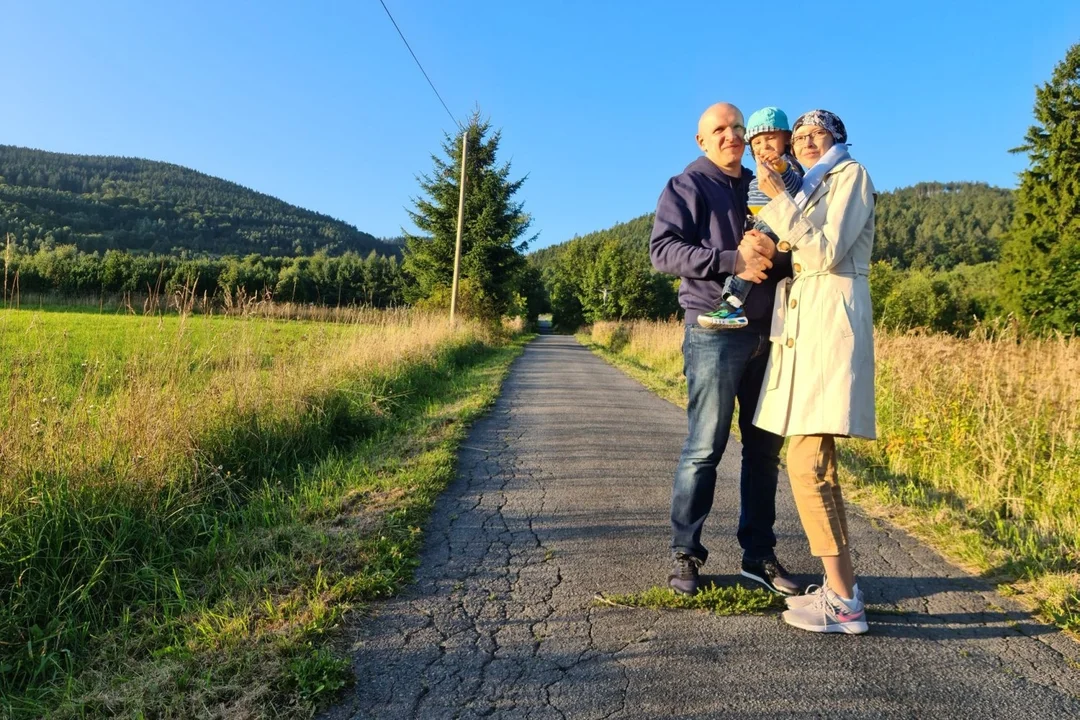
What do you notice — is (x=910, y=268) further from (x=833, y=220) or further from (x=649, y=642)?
(x=649, y=642)

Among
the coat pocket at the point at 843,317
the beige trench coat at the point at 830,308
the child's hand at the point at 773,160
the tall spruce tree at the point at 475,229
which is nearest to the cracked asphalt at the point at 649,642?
the beige trench coat at the point at 830,308

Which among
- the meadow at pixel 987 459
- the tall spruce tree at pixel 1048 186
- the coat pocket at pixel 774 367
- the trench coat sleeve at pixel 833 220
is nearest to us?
the trench coat sleeve at pixel 833 220

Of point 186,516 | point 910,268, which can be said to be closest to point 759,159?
point 186,516

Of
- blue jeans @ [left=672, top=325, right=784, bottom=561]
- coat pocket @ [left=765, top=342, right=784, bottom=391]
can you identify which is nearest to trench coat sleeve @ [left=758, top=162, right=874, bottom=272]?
coat pocket @ [left=765, top=342, right=784, bottom=391]

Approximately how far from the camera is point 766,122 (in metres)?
2.34

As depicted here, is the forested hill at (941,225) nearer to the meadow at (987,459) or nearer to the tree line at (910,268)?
the tree line at (910,268)

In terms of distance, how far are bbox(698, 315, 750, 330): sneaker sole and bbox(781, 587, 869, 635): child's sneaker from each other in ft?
3.65

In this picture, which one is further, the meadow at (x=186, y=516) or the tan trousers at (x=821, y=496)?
the tan trousers at (x=821, y=496)

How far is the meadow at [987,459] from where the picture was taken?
2.95 m

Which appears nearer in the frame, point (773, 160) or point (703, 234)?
point (773, 160)

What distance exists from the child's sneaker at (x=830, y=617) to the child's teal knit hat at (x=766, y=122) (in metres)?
1.86

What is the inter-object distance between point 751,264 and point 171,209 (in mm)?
98256

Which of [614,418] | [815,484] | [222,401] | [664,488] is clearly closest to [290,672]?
[815,484]

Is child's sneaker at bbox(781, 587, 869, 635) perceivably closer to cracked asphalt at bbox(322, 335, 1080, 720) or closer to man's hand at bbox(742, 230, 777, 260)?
cracked asphalt at bbox(322, 335, 1080, 720)
